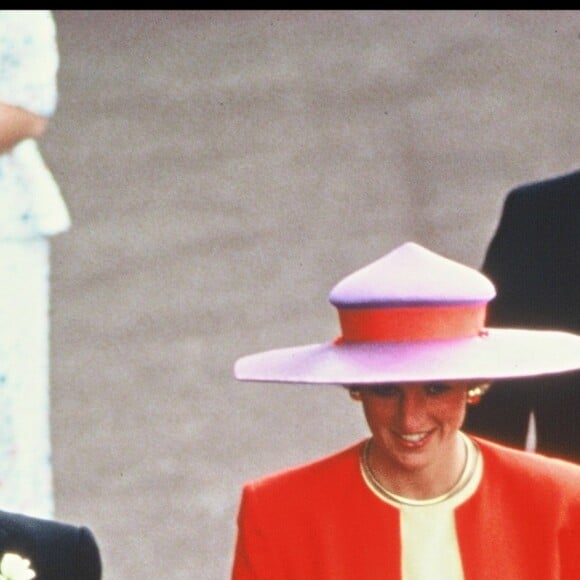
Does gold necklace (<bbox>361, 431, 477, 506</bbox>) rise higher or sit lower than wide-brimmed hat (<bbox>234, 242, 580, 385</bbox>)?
lower

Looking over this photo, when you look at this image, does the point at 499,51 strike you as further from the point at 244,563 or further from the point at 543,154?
A: the point at 244,563

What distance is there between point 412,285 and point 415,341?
0.06m

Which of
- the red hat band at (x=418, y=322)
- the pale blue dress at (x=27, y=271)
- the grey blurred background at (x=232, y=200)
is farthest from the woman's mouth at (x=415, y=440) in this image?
the grey blurred background at (x=232, y=200)

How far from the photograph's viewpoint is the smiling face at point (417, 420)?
168 centimetres

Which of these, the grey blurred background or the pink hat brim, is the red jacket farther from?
the grey blurred background

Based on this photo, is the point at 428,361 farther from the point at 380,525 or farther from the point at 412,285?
the point at 380,525

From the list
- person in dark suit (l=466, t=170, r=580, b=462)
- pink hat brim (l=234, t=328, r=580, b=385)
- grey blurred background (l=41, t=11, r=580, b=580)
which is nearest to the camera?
pink hat brim (l=234, t=328, r=580, b=385)

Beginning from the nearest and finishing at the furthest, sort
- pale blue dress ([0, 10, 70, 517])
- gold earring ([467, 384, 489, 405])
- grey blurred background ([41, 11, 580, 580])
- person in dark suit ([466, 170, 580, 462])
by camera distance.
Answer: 1. gold earring ([467, 384, 489, 405])
2. person in dark suit ([466, 170, 580, 462])
3. pale blue dress ([0, 10, 70, 517])
4. grey blurred background ([41, 11, 580, 580])

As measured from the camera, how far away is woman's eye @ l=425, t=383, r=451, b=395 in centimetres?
169

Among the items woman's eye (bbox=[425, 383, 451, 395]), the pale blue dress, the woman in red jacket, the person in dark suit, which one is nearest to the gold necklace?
the woman in red jacket

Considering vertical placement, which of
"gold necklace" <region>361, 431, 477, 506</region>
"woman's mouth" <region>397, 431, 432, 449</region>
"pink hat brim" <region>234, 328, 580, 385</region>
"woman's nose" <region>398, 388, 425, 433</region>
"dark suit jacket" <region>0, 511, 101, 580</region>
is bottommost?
"dark suit jacket" <region>0, 511, 101, 580</region>

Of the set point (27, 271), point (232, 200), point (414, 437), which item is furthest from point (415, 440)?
point (232, 200)

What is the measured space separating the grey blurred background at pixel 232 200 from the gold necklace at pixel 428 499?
54.3 inches

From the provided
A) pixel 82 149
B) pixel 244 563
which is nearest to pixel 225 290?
pixel 82 149
